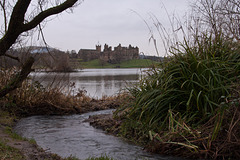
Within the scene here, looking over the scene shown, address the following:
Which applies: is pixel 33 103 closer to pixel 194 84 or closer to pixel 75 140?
pixel 75 140

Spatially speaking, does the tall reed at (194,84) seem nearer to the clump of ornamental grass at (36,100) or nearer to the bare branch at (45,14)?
the bare branch at (45,14)

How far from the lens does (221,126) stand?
418 cm

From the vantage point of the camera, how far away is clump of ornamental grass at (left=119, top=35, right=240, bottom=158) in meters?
4.18

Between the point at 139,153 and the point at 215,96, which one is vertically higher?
the point at 215,96

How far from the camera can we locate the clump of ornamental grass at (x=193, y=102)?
4176 mm

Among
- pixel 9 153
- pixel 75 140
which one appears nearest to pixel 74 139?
pixel 75 140

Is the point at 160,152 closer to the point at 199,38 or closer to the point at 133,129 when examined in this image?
the point at 133,129

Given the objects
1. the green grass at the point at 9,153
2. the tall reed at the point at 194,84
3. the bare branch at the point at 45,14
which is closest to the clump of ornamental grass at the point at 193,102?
the tall reed at the point at 194,84

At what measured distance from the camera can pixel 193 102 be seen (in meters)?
5.12

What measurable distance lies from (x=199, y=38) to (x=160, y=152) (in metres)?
3.17

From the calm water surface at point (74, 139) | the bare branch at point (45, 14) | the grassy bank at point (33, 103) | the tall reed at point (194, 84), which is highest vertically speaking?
the bare branch at point (45, 14)

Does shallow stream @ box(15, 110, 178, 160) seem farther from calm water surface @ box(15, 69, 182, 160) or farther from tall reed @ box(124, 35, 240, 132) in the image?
tall reed @ box(124, 35, 240, 132)

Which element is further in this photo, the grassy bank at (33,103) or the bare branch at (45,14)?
the grassy bank at (33,103)

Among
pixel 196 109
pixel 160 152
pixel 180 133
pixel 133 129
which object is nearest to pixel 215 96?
pixel 196 109
